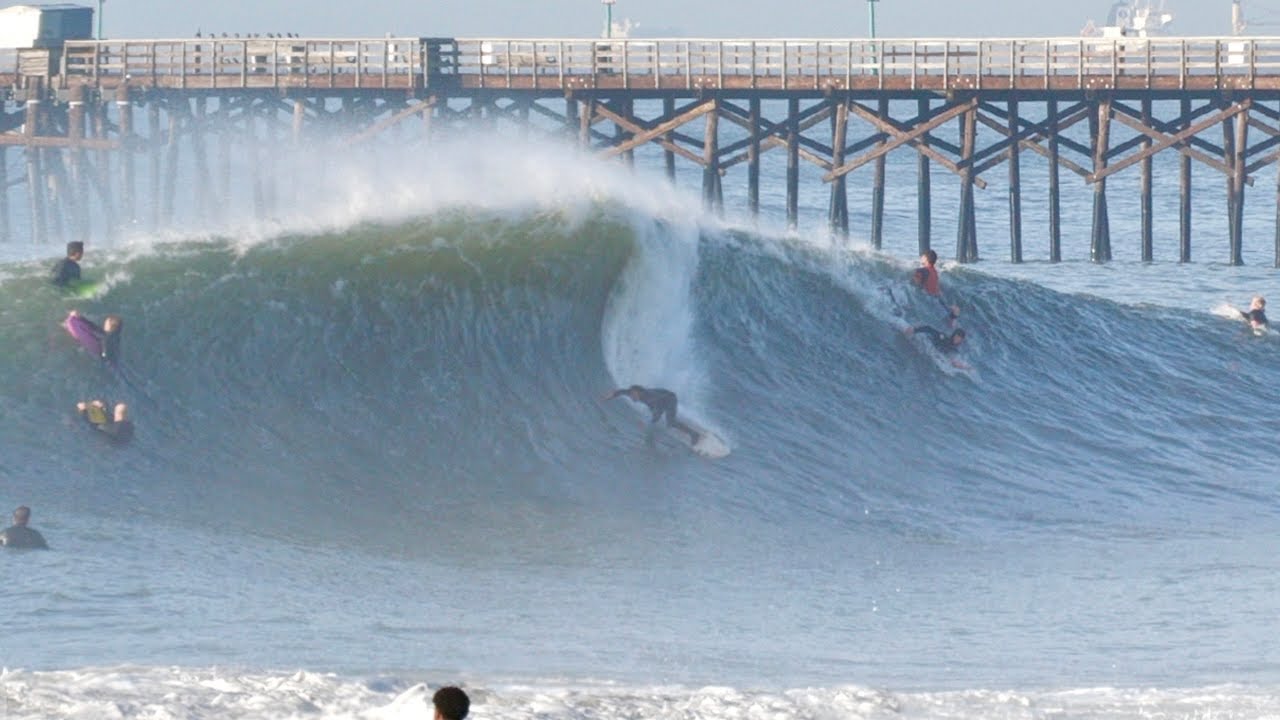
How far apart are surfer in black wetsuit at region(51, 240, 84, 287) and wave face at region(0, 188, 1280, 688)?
18cm

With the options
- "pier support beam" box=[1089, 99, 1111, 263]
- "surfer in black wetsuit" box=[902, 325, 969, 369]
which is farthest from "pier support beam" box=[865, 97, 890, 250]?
"surfer in black wetsuit" box=[902, 325, 969, 369]

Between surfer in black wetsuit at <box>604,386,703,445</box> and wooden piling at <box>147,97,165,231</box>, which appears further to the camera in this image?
wooden piling at <box>147,97,165,231</box>

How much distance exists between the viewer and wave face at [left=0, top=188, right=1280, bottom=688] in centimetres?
1459

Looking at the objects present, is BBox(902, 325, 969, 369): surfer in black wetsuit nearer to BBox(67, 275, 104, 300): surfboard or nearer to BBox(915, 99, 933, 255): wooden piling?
BBox(67, 275, 104, 300): surfboard

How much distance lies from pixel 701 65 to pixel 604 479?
2028cm

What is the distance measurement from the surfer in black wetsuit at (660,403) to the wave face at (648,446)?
178mm

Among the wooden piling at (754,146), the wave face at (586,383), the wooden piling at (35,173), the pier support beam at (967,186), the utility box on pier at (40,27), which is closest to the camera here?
the wave face at (586,383)

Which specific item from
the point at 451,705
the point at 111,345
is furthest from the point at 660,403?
the point at 451,705

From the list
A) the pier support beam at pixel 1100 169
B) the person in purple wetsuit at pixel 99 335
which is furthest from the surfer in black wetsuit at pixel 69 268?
the pier support beam at pixel 1100 169

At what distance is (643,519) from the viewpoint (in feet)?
58.7

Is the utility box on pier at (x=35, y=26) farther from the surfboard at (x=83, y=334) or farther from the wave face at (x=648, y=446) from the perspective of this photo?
the surfboard at (x=83, y=334)

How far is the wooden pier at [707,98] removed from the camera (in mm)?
36031

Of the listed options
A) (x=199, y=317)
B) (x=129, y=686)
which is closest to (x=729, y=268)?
(x=199, y=317)

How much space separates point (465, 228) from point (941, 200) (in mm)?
57297
